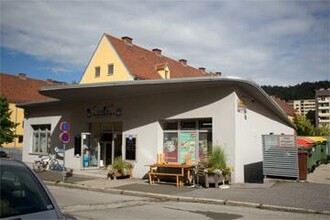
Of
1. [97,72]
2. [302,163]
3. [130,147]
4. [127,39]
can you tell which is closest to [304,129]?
[127,39]

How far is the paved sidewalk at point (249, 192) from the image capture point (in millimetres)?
11094

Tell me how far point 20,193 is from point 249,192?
11259mm

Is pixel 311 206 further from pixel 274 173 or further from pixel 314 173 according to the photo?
pixel 314 173

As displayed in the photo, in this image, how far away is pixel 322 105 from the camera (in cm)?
Answer: 12444

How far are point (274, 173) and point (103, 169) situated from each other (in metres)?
10.2

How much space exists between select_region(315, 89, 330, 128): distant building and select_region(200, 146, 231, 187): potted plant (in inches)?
4204

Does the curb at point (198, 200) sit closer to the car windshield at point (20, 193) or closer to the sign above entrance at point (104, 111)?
the sign above entrance at point (104, 111)

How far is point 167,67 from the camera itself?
124ft

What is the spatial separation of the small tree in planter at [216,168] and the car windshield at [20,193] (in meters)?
12.1

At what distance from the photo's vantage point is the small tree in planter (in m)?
15.0

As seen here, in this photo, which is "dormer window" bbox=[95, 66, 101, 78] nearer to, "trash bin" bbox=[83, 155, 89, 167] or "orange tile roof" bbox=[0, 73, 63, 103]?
"trash bin" bbox=[83, 155, 89, 167]

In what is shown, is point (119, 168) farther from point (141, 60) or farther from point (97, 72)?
point (141, 60)

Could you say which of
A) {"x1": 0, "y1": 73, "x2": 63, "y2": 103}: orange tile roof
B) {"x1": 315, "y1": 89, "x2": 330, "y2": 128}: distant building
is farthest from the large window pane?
{"x1": 315, "y1": 89, "x2": 330, "y2": 128}: distant building

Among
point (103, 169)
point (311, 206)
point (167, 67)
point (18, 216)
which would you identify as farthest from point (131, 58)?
point (18, 216)
